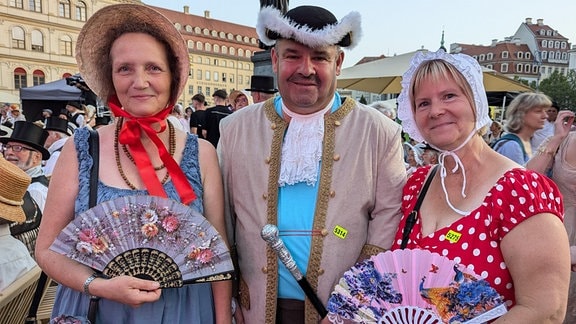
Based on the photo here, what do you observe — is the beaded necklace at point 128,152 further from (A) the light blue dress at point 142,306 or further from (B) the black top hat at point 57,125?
(B) the black top hat at point 57,125

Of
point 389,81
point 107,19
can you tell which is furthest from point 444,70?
point 389,81

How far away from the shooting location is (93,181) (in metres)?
1.57

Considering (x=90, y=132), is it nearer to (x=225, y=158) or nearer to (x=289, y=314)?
(x=225, y=158)

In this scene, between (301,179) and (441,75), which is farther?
(301,179)

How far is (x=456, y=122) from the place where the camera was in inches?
60.5

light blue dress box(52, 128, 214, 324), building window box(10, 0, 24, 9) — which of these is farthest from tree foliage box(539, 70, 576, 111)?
building window box(10, 0, 24, 9)

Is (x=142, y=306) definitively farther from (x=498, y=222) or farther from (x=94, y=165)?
(x=498, y=222)

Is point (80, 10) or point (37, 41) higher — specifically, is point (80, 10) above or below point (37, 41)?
above

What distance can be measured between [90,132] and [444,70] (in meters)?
1.43

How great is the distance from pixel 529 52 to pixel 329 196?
3029 inches

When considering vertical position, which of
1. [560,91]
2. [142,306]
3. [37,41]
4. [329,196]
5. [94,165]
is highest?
[37,41]

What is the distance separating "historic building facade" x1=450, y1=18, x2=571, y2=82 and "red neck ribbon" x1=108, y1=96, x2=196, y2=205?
6993 centimetres

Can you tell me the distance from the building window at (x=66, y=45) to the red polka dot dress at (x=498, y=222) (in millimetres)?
44046

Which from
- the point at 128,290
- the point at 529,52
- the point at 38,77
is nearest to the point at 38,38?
the point at 38,77
